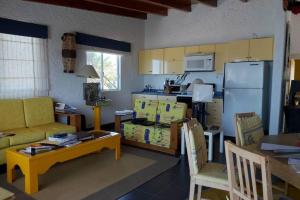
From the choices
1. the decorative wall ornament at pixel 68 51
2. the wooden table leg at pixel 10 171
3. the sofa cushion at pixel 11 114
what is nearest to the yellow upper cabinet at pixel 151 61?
the decorative wall ornament at pixel 68 51

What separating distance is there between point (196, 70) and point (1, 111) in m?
3.98

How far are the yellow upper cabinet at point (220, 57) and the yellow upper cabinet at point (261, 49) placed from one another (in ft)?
1.85

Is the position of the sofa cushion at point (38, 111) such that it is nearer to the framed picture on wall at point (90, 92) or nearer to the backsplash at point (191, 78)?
the framed picture on wall at point (90, 92)

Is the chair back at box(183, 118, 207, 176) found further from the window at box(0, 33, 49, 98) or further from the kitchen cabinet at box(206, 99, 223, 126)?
the window at box(0, 33, 49, 98)

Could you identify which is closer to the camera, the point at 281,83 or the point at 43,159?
the point at 43,159

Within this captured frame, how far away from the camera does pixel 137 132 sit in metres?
4.17

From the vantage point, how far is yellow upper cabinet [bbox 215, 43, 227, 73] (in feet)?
16.8

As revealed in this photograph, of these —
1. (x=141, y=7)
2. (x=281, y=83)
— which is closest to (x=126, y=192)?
(x=281, y=83)

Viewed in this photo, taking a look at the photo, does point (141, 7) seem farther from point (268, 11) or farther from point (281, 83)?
point (281, 83)

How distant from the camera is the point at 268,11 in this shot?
4.86 m

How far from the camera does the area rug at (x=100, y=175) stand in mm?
2559

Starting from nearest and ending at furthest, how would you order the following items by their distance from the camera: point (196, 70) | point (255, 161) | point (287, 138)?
point (255, 161), point (287, 138), point (196, 70)

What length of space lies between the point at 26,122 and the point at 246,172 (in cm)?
364

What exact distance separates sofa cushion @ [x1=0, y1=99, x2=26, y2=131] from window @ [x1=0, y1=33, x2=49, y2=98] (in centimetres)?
29
